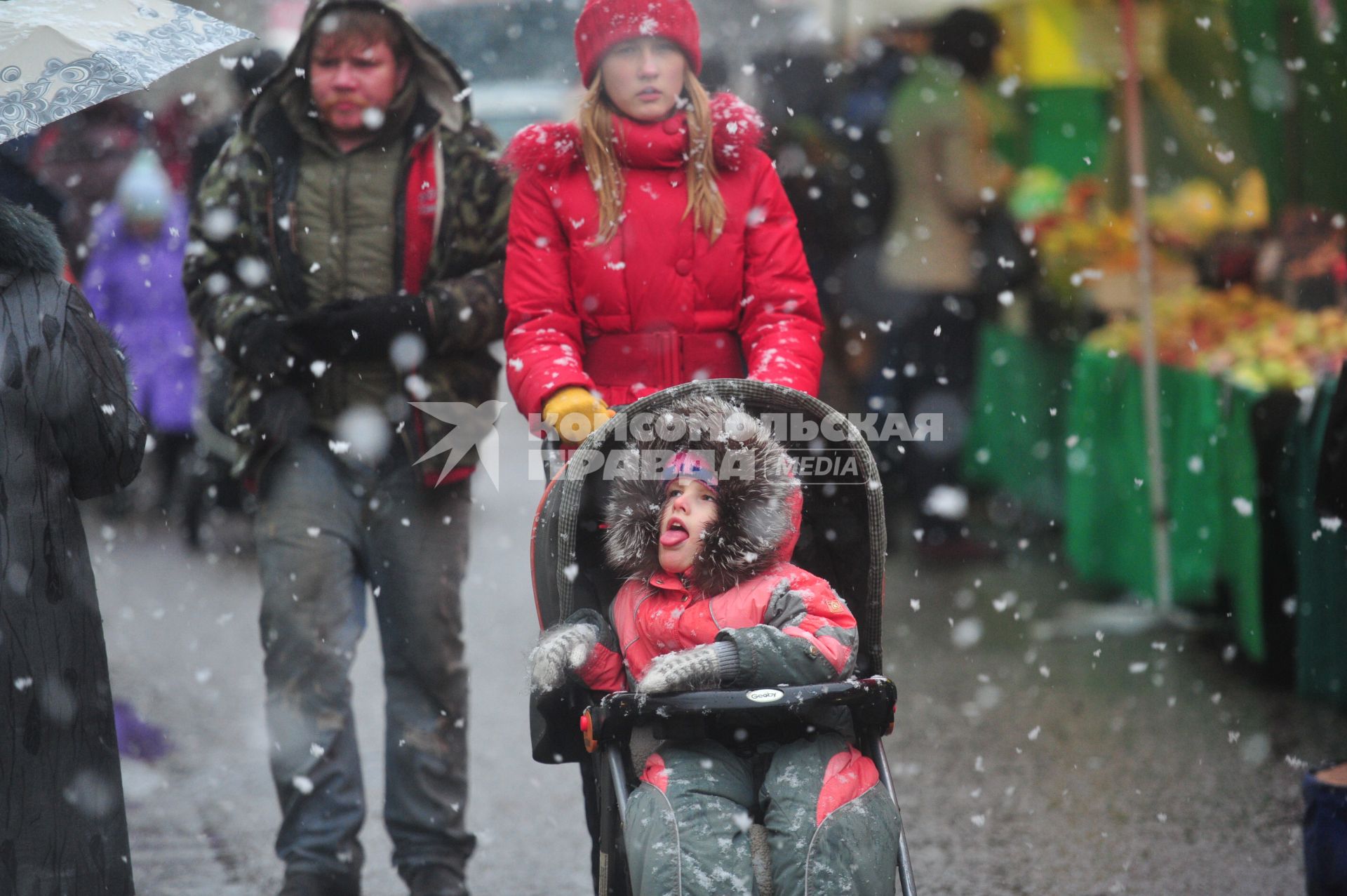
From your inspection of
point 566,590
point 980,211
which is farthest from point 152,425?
point 566,590

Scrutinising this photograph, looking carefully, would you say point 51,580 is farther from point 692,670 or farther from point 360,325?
point 692,670

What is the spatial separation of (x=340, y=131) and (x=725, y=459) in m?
1.73

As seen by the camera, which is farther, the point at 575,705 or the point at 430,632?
the point at 430,632

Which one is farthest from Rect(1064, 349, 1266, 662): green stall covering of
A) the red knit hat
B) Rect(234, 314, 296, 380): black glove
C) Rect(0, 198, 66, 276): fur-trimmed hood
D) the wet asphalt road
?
Rect(0, 198, 66, 276): fur-trimmed hood

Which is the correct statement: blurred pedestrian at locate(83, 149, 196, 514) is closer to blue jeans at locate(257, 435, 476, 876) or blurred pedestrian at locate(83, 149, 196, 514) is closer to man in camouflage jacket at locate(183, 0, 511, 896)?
man in camouflage jacket at locate(183, 0, 511, 896)

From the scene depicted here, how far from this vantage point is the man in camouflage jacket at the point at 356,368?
13.3ft

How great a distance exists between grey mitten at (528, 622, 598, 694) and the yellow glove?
48cm

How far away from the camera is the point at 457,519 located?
425cm

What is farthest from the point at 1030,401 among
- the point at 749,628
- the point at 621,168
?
the point at 749,628

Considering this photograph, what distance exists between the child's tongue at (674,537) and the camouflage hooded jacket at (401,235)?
115 cm

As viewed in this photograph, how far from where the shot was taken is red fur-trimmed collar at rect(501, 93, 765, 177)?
3.80 meters

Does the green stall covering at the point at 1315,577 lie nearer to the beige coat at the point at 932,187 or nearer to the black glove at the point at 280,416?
the beige coat at the point at 932,187

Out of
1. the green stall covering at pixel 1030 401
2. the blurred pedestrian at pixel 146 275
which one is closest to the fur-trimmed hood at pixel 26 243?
the blurred pedestrian at pixel 146 275

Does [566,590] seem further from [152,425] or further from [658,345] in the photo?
[152,425]
